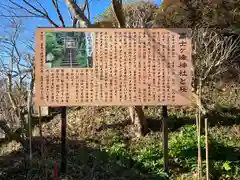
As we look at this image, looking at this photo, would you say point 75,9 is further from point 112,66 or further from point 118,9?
point 112,66

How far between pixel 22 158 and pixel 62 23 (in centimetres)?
432

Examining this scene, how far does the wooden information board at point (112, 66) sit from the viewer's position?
191 inches

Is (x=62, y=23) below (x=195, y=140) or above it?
above

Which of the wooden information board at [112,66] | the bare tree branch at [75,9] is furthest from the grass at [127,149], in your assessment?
the bare tree branch at [75,9]

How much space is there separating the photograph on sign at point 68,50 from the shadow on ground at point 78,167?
1.76 meters

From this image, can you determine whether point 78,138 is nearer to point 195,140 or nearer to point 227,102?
point 195,140

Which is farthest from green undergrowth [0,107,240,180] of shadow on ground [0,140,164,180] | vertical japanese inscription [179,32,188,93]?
vertical japanese inscription [179,32,188,93]

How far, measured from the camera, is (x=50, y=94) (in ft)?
15.9

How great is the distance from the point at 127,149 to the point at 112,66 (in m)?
2.71

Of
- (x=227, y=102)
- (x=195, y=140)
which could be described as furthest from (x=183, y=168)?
(x=227, y=102)

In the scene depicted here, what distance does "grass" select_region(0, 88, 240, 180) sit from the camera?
17.3ft

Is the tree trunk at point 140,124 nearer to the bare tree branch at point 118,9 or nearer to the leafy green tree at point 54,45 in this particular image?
the bare tree branch at point 118,9

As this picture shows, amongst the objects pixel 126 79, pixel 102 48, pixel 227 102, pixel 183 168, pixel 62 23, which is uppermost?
pixel 62 23

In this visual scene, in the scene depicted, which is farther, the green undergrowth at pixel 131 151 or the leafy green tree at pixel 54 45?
the green undergrowth at pixel 131 151
